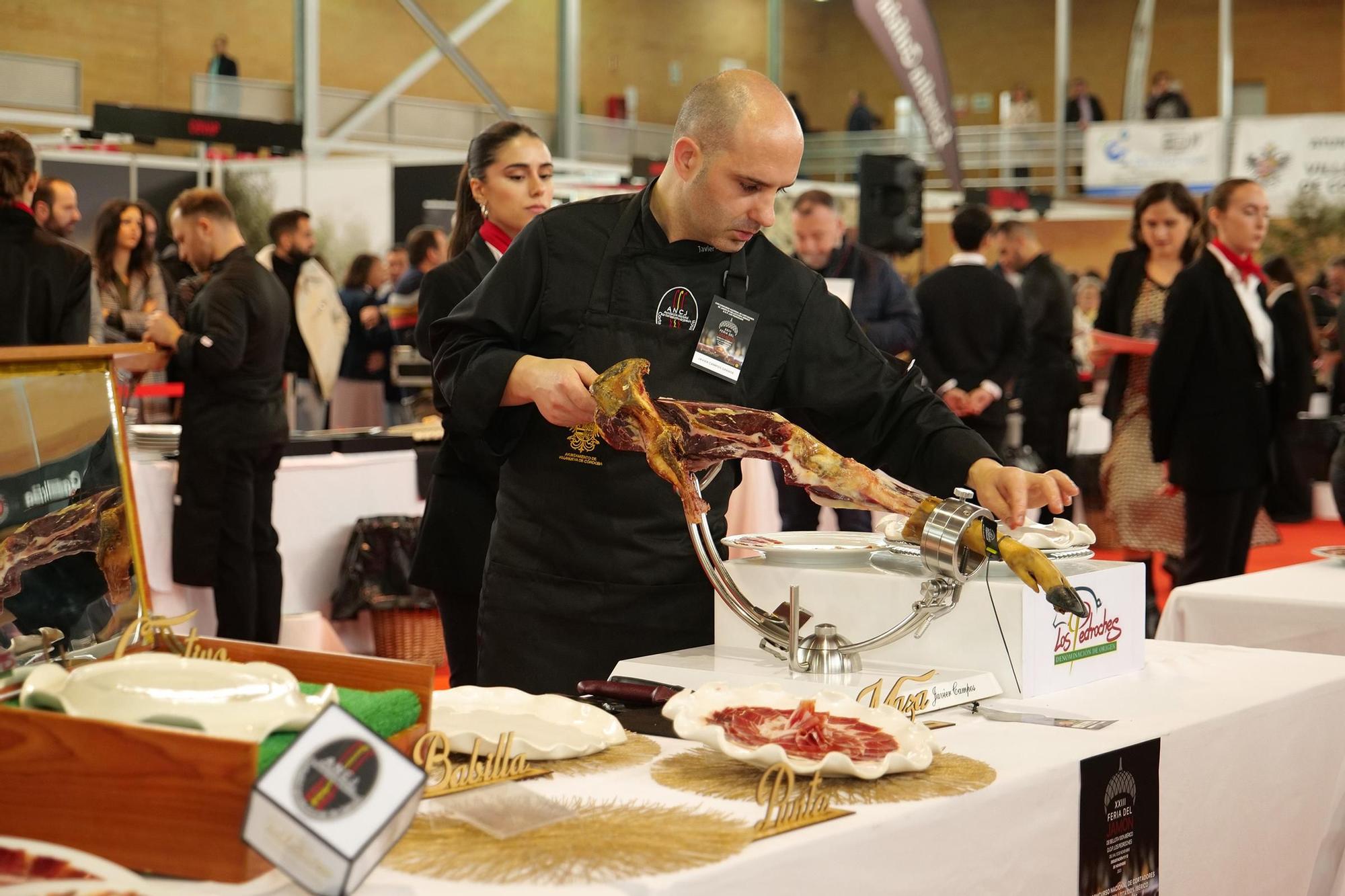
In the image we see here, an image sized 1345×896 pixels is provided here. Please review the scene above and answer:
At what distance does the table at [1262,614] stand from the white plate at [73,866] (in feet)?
6.28

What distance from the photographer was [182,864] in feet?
3.29

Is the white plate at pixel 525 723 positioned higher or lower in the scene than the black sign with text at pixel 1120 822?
higher

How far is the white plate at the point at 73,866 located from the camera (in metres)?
0.95

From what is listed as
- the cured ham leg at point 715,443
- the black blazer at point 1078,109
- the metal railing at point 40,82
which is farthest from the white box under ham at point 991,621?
the black blazer at point 1078,109

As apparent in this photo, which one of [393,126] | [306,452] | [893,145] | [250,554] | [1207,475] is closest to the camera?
[1207,475]

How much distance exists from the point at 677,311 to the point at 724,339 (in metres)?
0.07

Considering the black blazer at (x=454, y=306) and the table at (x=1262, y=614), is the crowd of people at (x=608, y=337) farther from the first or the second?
the table at (x=1262, y=614)

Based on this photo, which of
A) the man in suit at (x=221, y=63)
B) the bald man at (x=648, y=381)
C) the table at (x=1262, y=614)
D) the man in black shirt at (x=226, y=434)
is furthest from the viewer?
the man in suit at (x=221, y=63)

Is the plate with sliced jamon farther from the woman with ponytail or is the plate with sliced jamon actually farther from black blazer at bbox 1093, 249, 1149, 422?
black blazer at bbox 1093, 249, 1149, 422

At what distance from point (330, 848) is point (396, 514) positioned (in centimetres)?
396

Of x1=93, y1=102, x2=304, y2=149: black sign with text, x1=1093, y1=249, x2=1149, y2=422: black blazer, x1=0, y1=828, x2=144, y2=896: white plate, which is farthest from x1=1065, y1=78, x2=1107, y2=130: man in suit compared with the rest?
x1=0, y1=828, x2=144, y2=896: white plate

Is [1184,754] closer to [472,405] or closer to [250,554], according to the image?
[472,405]

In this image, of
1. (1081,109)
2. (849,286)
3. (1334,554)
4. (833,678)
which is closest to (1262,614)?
(1334,554)

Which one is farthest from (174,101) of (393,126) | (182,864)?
(182,864)
